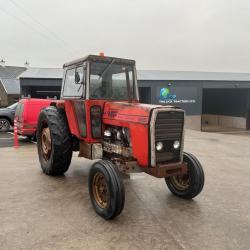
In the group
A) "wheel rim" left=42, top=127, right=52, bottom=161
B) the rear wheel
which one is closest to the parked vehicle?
the rear wheel

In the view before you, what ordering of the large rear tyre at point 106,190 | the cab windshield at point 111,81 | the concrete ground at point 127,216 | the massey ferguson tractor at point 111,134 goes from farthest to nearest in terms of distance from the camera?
1. the cab windshield at point 111,81
2. the massey ferguson tractor at point 111,134
3. the large rear tyre at point 106,190
4. the concrete ground at point 127,216

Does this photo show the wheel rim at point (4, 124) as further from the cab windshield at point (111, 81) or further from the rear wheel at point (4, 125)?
the cab windshield at point (111, 81)

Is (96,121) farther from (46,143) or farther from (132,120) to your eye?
(46,143)

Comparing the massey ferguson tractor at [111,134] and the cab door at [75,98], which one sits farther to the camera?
the cab door at [75,98]

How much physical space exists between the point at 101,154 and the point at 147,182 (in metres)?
1.26

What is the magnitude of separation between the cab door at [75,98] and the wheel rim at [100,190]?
3.50 ft

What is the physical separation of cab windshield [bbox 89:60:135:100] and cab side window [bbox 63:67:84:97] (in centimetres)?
21

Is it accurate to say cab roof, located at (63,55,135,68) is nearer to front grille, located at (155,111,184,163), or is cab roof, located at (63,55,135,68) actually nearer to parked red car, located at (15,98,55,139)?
front grille, located at (155,111,184,163)

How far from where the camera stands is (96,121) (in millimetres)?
5133

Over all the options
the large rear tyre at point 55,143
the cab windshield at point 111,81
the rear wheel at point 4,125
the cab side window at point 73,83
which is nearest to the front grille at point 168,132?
the cab windshield at point 111,81

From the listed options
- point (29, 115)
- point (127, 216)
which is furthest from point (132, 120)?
point (29, 115)

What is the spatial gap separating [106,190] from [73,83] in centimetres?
239

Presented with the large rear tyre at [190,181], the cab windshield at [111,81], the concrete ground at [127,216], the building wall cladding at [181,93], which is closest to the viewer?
the concrete ground at [127,216]

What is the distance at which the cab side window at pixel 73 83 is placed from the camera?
5.20m
